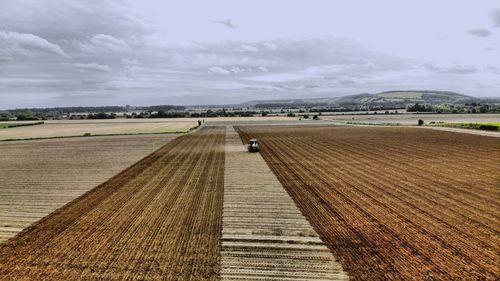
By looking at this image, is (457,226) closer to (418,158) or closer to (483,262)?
(483,262)

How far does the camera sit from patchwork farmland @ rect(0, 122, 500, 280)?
1264cm

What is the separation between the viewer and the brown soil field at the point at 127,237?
12633mm

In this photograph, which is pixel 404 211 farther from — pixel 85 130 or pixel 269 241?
pixel 85 130

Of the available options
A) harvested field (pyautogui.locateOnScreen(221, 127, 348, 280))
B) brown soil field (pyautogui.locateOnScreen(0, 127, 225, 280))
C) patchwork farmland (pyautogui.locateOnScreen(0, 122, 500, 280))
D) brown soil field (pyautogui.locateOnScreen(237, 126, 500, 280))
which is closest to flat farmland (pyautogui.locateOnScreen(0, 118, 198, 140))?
patchwork farmland (pyautogui.locateOnScreen(0, 122, 500, 280))

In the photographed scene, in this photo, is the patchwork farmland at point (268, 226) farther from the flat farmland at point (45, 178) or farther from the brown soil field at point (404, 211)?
the flat farmland at point (45, 178)

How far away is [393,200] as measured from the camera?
67.8ft

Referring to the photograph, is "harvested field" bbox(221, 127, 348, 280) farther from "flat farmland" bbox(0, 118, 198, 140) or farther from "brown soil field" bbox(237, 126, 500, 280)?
"flat farmland" bbox(0, 118, 198, 140)

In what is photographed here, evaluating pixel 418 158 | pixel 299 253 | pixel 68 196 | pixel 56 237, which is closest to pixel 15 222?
pixel 56 237

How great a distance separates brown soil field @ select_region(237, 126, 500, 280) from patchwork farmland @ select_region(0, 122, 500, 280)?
6cm

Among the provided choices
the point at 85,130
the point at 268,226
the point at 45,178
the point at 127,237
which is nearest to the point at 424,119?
the point at 85,130

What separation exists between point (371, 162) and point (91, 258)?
87.2 feet

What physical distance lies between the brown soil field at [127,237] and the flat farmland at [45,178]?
1141 mm

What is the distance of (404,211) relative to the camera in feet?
60.9

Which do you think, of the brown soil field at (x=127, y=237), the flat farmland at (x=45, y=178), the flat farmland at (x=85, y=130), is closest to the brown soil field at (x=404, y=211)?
the brown soil field at (x=127, y=237)
